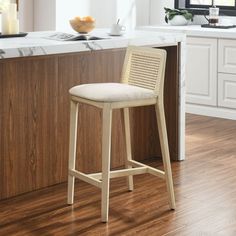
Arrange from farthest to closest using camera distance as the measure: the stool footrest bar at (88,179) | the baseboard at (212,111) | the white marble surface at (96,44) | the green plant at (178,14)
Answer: the green plant at (178,14) < the baseboard at (212,111) < the white marble surface at (96,44) < the stool footrest bar at (88,179)

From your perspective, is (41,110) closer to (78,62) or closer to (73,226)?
(78,62)

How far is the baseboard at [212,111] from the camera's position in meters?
6.12

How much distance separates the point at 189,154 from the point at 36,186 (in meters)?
1.33

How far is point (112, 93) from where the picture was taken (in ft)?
11.0

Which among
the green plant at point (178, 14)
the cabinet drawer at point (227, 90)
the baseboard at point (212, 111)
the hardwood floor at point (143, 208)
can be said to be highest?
the green plant at point (178, 14)

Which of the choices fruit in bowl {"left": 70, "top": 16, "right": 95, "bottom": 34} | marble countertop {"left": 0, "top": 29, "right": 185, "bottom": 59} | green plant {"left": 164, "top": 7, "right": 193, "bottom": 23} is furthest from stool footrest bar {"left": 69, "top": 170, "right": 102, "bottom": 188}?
green plant {"left": 164, "top": 7, "right": 193, "bottom": 23}

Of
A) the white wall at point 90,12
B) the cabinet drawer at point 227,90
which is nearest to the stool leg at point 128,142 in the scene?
the cabinet drawer at point 227,90

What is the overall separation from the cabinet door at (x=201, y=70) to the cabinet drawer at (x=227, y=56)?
60 mm

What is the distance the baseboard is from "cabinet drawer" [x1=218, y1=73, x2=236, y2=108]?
0.06 metres

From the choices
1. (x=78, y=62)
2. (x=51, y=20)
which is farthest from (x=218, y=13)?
(x=78, y=62)

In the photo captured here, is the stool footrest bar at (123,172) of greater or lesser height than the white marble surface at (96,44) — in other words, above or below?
below

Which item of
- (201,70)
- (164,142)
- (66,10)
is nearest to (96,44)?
(164,142)

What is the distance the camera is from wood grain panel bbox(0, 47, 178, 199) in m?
3.71

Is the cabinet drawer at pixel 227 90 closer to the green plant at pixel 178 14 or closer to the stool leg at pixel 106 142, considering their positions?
the green plant at pixel 178 14
